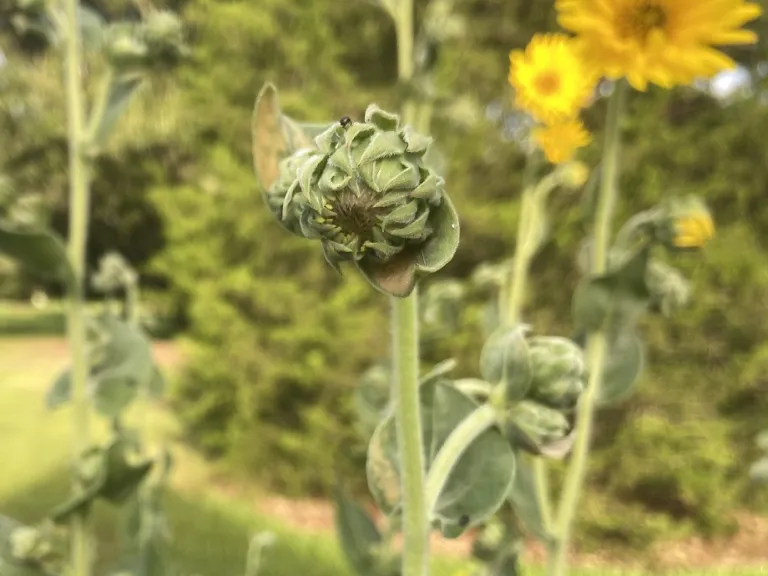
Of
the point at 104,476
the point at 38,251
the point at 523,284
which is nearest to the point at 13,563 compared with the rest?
the point at 104,476

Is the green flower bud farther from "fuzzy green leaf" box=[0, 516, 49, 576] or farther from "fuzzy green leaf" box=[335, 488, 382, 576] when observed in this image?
"fuzzy green leaf" box=[0, 516, 49, 576]

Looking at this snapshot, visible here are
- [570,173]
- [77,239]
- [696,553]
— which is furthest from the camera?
[696,553]

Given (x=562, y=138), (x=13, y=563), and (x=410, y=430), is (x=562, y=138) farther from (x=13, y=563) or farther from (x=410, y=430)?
(x=13, y=563)

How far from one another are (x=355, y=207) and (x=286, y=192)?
67 mm

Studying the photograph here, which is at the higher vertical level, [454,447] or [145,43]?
[145,43]

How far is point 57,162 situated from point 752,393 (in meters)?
3.99

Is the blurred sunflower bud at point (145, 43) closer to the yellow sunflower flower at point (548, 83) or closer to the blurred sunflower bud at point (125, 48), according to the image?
the blurred sunflower bud at point (125, 48)

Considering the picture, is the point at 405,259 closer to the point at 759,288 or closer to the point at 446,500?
the point at 446,500

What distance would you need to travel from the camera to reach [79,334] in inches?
29.4

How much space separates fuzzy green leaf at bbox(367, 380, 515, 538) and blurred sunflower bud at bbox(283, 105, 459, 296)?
0.14 metres

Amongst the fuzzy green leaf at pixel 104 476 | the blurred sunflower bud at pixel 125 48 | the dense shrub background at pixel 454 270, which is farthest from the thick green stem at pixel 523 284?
the dense shrub background at pixel 454 270

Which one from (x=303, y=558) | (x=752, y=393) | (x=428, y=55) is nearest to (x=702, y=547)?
(x=752, y=393)

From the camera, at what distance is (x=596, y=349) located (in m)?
0.64

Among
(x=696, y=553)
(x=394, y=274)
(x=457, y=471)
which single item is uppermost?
(x=394, y=274)
